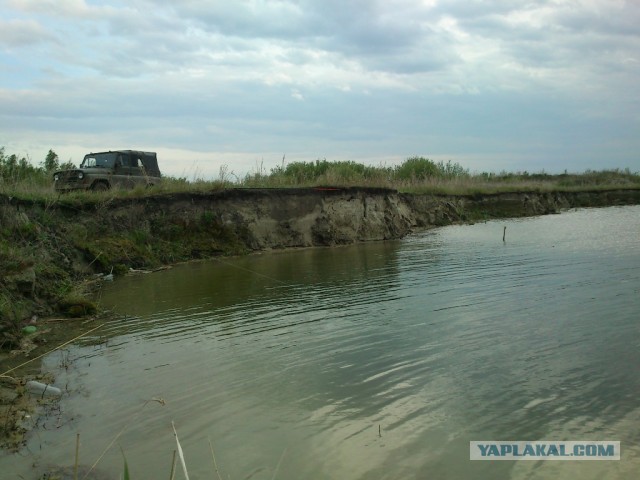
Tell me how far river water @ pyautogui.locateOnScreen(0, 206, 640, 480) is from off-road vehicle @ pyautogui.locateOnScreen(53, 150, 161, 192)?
8.39 m

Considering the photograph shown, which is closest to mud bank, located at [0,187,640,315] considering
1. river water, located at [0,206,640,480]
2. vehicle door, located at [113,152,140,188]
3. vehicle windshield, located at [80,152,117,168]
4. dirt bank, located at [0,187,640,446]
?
dirt bank, located at [0,187,640,446]

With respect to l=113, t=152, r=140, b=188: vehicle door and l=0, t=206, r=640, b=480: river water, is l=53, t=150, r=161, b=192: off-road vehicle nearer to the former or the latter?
l=113, t=152, r=140, b=188: vehicle door

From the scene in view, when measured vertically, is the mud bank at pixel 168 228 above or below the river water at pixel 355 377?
above

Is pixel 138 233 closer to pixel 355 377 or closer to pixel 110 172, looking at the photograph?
pixel 110 172

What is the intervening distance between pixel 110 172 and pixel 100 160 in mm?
869

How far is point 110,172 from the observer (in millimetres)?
21562

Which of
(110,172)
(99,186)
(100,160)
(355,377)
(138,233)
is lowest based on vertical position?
(355,377)

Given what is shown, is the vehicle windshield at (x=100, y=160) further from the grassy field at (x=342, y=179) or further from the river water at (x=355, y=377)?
the river water at (x=355, y=377)

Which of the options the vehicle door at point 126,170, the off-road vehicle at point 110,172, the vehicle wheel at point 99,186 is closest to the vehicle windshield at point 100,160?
the off-road vehicle at point 110,172

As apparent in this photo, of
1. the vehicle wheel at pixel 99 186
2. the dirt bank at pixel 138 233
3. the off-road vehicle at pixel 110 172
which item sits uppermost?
the off-road vehicle at pixel 110 172

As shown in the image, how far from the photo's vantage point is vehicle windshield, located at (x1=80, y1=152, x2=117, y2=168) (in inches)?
862

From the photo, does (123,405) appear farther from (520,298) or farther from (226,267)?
(226,267)

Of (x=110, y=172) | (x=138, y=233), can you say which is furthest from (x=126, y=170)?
(x=138, y=233)

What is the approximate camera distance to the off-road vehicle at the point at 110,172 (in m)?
20.9
